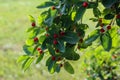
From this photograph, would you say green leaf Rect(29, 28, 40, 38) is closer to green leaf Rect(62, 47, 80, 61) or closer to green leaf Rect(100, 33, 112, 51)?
green leaf Rect(62, 47, 80, 61)

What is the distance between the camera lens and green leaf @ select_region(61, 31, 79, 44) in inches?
102

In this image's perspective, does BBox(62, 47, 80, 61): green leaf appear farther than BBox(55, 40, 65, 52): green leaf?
Yes

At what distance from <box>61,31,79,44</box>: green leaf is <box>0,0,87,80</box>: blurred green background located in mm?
3178

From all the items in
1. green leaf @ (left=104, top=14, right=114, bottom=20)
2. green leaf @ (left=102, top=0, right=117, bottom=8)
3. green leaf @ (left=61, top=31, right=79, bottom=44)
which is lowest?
green leaf @ (left=61, top=31, right=79, bottom=44)

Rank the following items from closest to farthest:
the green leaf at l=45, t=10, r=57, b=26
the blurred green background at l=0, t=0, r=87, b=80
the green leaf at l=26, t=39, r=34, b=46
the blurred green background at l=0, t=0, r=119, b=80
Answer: the green leaf at l=45, t=10, r=57, b=26
the green leaf at l=26, t=39, r=34, b=46
the blurred green background at l=0, t=0, r=119, b=80
the blurred green background at l=0, t=0, r=87, b=80

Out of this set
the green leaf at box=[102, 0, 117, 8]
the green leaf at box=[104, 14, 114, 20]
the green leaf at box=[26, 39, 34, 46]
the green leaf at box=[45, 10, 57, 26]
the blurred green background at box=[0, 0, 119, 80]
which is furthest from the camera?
the blurred green background at box=[0, 0, 119, 80]

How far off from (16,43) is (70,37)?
11110 mm

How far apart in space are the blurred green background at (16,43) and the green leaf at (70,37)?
3178mm

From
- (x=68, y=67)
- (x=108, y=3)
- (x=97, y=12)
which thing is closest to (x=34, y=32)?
(x=68, y=67)

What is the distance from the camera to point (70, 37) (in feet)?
A: 8.54

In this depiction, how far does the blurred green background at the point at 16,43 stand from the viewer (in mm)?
9812

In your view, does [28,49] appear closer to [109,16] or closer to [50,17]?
[50,17]

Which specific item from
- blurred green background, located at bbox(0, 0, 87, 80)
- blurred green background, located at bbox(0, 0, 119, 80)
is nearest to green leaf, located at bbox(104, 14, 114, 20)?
blurred green background, located at bbox(0, 0, 119, 80)

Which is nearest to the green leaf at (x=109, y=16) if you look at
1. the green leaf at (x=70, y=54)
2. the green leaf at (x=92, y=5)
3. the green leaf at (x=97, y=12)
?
the green leaf at (x=97, y=12)
